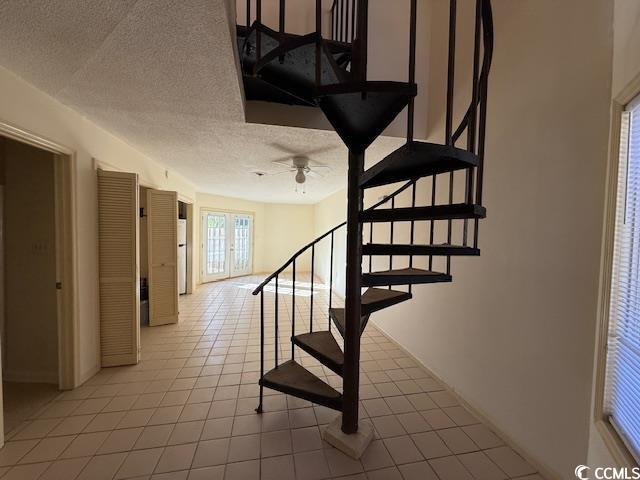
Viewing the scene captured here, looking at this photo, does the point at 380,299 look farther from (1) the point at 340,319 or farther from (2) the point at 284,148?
(2) the point at 284,148

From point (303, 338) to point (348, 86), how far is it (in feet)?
5.72

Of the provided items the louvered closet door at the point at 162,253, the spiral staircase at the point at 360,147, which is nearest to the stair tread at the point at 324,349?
the spiral staircase at the point at 360,147

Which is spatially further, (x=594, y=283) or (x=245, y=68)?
(x=245, y=68)

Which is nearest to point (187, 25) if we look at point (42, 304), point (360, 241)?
point (360, 241)

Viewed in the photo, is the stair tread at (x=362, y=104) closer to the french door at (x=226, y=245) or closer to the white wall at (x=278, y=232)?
the french door at (x=226, y=245)

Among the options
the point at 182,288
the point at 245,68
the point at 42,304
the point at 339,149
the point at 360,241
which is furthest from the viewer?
the point at 182,288

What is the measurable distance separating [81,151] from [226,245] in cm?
515

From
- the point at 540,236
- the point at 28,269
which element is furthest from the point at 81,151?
the point at 540,236

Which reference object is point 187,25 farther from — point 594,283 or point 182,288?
point 182,288

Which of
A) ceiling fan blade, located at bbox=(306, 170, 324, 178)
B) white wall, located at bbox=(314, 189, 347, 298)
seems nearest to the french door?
white wall, located at bbox=(314, 189, 347, 298)

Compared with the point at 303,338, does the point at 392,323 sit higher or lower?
lower

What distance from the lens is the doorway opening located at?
222cm

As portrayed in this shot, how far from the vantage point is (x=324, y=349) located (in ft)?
6.42

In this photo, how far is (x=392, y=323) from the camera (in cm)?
335
